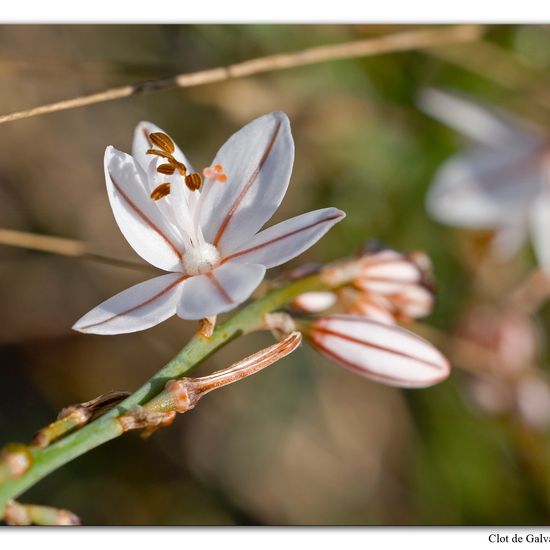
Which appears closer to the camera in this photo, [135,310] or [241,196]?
[135,310]

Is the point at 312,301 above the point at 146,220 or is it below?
below

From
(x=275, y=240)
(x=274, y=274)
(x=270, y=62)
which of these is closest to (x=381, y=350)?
(x=275, y=240)

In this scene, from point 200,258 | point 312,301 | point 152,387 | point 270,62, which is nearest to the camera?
point 152,387

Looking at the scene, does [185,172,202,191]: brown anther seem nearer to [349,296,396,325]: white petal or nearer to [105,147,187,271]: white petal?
[105,147,187,271]: white petal

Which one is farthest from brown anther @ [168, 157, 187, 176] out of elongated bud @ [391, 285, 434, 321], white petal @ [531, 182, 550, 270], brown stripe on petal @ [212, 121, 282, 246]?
white petal @ [531, 182, 550, 270]

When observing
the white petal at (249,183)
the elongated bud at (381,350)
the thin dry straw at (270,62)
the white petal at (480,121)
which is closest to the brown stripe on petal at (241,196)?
the white petal at (249,183)

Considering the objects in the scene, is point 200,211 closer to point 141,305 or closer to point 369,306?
point 141,305

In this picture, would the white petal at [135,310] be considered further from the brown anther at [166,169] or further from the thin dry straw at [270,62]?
the thin dry straw at [270,62]
